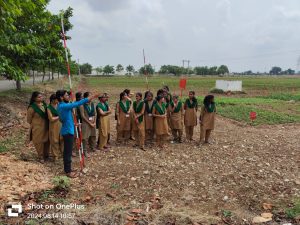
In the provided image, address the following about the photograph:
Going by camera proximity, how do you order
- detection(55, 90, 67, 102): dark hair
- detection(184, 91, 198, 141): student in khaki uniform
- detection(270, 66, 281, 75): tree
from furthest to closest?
detection(270, 66, 281, 75): tree < detection(184, 91, 198, 141): student in khaki uniform < detection(55, 90, 67, 102): dark hair

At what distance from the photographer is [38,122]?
713 centimetres

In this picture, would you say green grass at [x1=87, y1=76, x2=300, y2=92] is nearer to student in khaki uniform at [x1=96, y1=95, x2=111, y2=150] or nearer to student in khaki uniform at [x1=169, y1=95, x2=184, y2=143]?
student in khaki uniform at [x1=169, y1=95, x2=184, y2=143]

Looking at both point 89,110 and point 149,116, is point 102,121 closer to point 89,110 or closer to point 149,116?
point 89,110

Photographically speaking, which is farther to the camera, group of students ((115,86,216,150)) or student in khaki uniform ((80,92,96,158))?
group of students ((115,86,216,150))

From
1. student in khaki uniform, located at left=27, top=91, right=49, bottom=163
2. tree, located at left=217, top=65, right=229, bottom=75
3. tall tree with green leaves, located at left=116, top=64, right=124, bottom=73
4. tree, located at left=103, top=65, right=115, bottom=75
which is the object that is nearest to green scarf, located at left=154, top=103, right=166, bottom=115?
student in khaki uniform, located at left=27, top=91, right=49, bottom=163

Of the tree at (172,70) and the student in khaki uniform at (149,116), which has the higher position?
the tree at (172,70)

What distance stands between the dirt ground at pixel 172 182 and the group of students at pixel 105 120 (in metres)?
0.41

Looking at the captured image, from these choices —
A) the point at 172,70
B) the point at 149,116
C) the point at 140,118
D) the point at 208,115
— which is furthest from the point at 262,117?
the point at 172,70

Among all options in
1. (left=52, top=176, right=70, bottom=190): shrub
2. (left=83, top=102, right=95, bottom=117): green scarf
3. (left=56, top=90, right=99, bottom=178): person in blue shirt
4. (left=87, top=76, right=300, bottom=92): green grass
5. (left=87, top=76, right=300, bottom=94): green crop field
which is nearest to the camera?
(left=52, top=176, right=70, bottom=190): shrub

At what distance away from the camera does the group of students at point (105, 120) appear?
6.95 meters

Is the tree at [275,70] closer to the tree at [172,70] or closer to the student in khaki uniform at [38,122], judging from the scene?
the tree at [172,70]

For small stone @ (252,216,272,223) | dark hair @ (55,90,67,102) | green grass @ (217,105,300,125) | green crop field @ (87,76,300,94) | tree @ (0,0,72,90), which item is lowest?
small stone @ (252,216,272,223)

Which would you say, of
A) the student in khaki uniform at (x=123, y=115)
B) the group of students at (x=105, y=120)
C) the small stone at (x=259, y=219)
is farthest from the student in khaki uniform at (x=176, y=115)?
the small stone at (x=259, y=219)

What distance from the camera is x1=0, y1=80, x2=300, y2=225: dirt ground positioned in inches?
189
